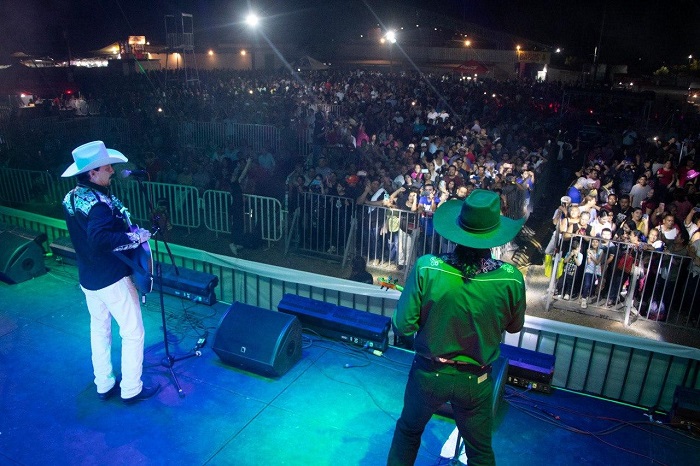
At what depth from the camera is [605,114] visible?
24.0 metres

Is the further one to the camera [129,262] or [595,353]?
[595,353]

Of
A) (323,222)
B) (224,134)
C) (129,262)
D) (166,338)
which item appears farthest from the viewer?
(224,134)

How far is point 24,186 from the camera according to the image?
10758 millimetres

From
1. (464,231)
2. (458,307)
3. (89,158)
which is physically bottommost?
(458,307)

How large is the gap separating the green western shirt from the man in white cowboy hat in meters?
2.28

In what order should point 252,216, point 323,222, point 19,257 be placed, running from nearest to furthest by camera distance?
1. point 19,257
2. point 323,222
3. point 252,216

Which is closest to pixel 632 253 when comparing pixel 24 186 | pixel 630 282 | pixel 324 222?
pixel 630 282

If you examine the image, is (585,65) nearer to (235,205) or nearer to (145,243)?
(235,205)

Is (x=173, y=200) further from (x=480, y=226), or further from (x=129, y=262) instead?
(x=480, y=226)

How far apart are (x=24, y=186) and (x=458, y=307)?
11.2 meters

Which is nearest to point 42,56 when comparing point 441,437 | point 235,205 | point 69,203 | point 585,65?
point 235,205

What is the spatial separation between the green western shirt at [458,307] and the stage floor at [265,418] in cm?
141

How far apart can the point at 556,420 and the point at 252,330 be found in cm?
280

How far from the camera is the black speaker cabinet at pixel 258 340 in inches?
180
